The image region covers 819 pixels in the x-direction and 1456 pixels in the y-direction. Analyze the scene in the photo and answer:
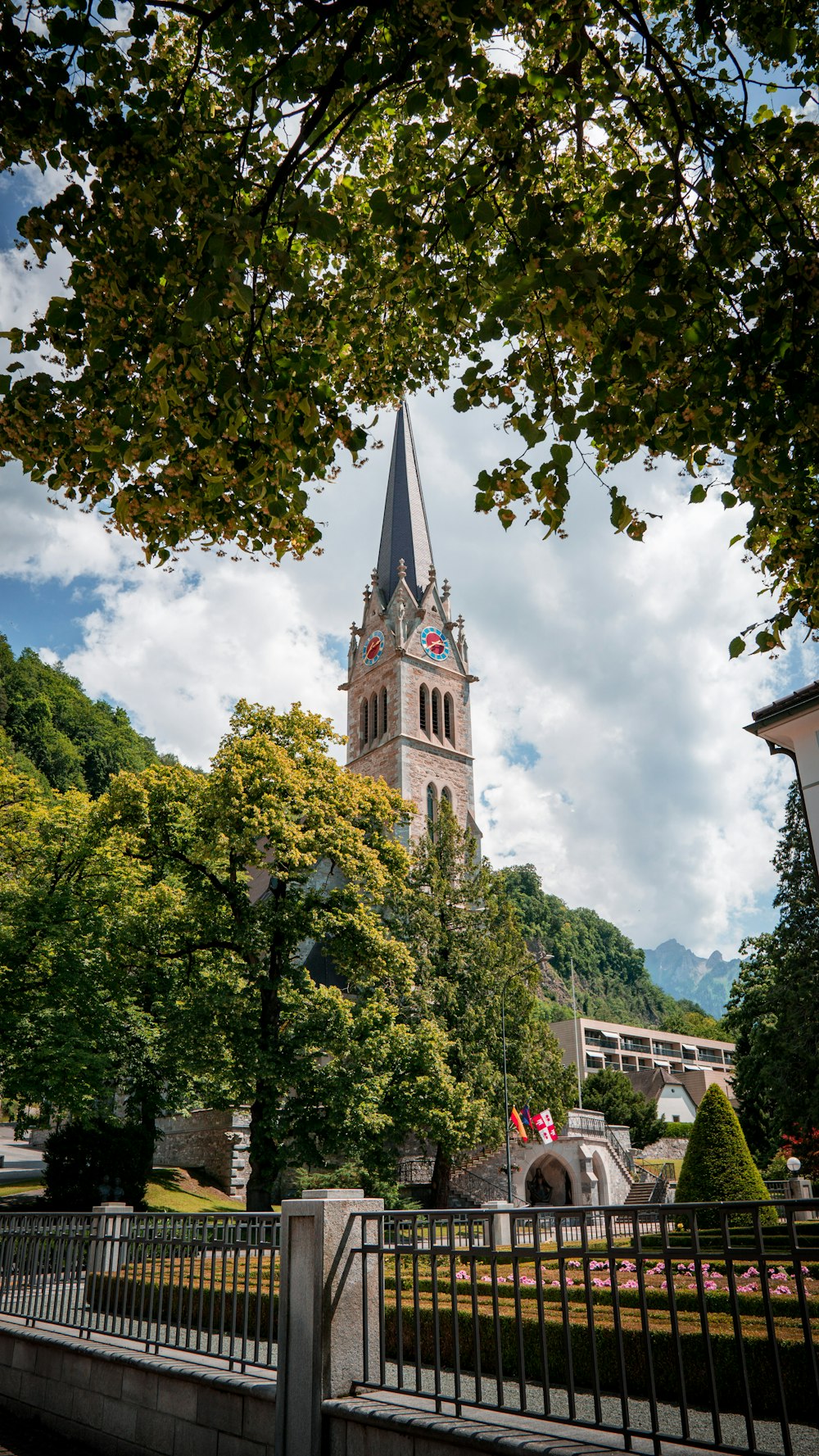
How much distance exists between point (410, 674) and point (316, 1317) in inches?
2045

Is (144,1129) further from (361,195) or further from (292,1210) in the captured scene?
(361,195)

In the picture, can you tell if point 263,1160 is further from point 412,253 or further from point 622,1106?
point 622,1106

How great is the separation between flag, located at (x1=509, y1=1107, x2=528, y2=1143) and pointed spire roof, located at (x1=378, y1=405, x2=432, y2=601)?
34.2 m

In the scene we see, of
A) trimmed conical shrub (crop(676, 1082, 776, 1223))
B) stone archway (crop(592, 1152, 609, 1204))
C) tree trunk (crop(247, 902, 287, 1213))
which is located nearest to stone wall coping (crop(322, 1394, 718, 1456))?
tree trunk (crop(247, 902, 287, 1213))

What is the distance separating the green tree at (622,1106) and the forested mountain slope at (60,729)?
126 ft

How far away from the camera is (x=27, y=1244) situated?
10359mm

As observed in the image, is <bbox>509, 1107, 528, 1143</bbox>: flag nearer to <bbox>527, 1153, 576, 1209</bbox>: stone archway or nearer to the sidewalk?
<bbox>527, 1153, 576, 1209</bbox>: stone archway

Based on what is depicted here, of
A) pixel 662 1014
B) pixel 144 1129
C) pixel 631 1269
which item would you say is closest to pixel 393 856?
pixel 144 1129

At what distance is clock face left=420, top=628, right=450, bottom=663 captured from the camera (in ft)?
194

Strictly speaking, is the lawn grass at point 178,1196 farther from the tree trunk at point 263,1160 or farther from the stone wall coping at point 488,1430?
the stone wall coping at point 488,1430

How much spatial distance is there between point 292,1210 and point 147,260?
569 centimetres

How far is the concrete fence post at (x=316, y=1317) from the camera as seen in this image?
5.88m

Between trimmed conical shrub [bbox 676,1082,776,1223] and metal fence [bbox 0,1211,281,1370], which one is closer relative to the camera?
metal fence [bbox 0,1211,281,1370]

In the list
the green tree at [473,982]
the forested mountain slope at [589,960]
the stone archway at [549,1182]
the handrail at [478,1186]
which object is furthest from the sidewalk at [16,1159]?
the forested mountain slope at [589,960]
